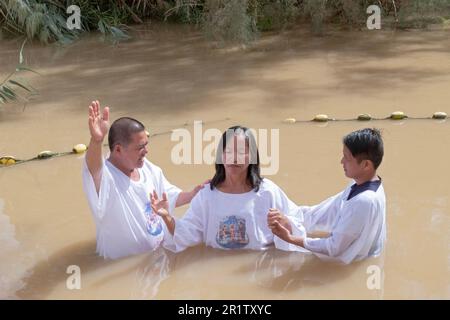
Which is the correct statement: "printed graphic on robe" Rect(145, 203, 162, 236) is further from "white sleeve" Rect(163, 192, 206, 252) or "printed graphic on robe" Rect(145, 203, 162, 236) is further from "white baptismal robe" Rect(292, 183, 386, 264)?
"white baptismal robe" Rect(292, 183, 386, 264)

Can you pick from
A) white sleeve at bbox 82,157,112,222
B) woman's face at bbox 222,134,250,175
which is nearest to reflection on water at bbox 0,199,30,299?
white sleeve at bbox 82,157,112,222

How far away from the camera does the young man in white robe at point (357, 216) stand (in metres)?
3.58

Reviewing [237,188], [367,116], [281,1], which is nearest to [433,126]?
[367,116]

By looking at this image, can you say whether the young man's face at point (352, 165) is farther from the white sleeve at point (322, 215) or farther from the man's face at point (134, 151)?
the man's face at point (134, 151)

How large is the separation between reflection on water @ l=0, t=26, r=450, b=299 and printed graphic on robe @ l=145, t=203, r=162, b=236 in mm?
138

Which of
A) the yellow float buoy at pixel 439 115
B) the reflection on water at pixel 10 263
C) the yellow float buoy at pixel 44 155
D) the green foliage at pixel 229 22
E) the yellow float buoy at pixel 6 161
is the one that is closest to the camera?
the reflection on water at pixel 10 263

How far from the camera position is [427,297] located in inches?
Result: 137

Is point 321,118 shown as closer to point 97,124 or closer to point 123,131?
point 123,131

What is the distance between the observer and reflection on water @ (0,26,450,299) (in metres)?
3.74

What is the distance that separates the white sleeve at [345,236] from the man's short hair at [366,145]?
24cm

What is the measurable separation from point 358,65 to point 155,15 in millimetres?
4115

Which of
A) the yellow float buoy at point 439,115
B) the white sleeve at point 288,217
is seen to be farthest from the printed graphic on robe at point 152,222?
the yellow float buoy at point 439,115

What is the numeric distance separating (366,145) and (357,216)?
364 millimetres

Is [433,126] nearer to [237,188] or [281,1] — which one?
[237,188]
